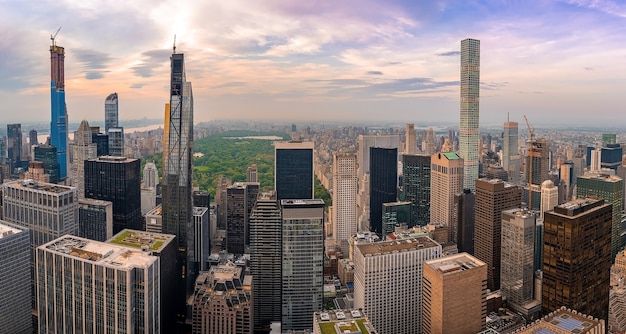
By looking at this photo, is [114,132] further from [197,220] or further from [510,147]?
[510,147]

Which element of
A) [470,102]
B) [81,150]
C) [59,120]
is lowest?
[81,150]

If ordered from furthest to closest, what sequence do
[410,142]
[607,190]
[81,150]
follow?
[410,142] → [81,150] → [607,190]

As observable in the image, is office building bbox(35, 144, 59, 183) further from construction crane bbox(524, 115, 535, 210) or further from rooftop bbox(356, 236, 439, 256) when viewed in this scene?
construction crane bbox(524, 115, 535, 210)

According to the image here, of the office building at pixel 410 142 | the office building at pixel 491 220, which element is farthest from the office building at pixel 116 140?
the office building at pixel 491 220

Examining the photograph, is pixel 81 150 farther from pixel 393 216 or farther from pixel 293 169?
pixel 393 216

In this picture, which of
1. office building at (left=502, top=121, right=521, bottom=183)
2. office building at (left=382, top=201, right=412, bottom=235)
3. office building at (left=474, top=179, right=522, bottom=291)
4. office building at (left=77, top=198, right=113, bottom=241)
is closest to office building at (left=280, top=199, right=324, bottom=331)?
office building at (left=77, top=198, right=113, bottom=241)

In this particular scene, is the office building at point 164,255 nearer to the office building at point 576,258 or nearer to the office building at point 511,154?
the office building at point 576,258

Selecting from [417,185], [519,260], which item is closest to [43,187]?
[519,260]
